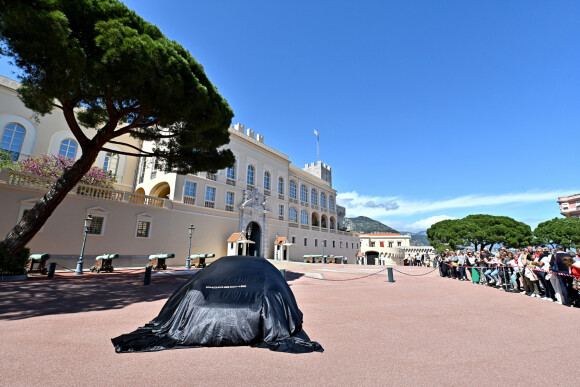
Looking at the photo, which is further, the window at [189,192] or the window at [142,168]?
the window at [142,168]

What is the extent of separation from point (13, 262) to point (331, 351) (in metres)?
12.2

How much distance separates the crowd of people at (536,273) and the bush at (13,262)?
1791 centimetres

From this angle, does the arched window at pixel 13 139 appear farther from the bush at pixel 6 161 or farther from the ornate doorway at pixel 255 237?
the ornate doorway at pixel 255 237

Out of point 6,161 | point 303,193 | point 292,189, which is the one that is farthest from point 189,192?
point 303,193

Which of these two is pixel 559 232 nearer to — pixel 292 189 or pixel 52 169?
pixel 292 189

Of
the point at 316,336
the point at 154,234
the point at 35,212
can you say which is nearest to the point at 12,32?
the point at 35,212

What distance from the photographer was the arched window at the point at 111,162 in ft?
70.7

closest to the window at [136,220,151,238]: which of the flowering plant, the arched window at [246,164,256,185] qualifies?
the flowering plant

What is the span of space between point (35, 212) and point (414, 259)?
40.0 metres

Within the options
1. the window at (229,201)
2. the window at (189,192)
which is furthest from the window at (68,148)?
the window at (229,201)

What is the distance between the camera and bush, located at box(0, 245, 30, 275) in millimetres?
9195

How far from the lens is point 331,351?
378 centimetres

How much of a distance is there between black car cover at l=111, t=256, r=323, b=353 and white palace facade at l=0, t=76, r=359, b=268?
12425 mm

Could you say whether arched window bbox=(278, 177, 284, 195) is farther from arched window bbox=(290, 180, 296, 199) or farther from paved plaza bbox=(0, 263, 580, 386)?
paved plaza bbox=(0, 263, 580, 386)
